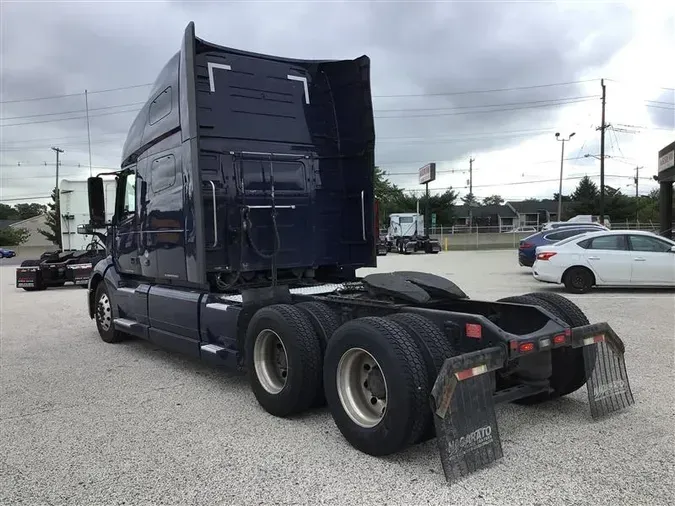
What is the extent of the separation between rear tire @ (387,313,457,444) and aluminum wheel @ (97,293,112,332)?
5936 mm

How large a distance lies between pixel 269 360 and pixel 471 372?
216 centimetres

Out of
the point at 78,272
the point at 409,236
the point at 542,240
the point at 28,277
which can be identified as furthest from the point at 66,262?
the point at 409,236

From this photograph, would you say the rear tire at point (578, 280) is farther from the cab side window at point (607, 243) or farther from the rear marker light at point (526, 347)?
the rear marker light at point (526, 347)

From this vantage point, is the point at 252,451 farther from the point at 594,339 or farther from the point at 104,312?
the point at 104,312

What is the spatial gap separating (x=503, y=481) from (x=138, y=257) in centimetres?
577

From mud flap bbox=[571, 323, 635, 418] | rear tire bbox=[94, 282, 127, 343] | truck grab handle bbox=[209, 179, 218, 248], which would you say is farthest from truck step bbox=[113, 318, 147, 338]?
mud flap bbox=[571, 323, 635, 418]

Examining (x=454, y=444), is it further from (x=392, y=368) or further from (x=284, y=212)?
(x=284, y=212)

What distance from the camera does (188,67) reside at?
5402mm

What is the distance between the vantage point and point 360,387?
4.12 m

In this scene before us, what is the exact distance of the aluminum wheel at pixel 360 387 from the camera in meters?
3.95

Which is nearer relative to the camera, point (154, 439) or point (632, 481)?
point (632, 481)

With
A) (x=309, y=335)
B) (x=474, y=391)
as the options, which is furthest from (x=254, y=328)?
(x=474, y=391)

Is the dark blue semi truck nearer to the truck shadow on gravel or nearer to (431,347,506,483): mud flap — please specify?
(431,347,506,483): mud flap

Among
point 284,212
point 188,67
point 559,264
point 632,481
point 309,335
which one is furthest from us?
point 559,264
